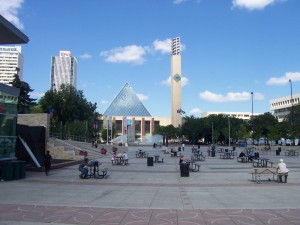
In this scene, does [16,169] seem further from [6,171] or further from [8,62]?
[8,62]

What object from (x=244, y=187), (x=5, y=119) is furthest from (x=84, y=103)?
(x=244, y=187)

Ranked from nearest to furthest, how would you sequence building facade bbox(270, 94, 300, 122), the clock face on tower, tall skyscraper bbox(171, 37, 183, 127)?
1. building facade bbox(270, 94, 300, 122)
2. the clock face on tower
3. tall skyscraper bbox(171, 37, 183, 127)

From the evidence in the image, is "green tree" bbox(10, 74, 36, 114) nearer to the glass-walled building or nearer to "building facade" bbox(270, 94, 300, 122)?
the glass-walled building

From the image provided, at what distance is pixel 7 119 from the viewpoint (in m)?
24.1

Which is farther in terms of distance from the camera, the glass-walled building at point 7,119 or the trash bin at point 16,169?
the glass-walled building at point 7,119

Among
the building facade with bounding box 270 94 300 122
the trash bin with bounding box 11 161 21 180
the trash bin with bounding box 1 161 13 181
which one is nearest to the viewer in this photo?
the trash bin with bounding box 1 161 13 181

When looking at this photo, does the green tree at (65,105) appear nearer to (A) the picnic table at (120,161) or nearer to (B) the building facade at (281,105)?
(A) the picnic table at (120,161)

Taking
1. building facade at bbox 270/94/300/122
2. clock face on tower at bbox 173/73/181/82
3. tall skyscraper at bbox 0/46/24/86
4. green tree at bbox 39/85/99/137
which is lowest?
green tree at bbox 39/85/99/137

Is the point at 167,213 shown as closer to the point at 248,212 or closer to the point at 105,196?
the point at 248,212

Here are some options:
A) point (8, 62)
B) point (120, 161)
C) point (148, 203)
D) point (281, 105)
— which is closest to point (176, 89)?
point (281, 105)

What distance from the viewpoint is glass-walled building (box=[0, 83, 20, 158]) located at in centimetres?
2328

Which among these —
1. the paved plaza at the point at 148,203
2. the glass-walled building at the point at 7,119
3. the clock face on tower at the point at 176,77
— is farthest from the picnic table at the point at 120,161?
the clock face on tower at the point at 176,77

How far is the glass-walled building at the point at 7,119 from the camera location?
23.3 metres

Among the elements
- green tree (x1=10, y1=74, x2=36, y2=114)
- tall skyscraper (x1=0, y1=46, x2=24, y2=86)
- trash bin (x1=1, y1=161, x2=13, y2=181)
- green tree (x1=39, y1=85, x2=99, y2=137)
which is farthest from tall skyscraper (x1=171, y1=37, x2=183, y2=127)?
trash bin (x1=1, y1=161, x2=13, y2=181)
